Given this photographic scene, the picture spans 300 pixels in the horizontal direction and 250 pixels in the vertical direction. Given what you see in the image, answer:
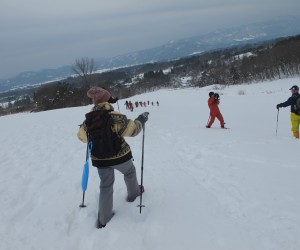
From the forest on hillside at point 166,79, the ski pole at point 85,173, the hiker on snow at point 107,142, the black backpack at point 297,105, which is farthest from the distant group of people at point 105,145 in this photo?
the forest on hillside at point 166,79

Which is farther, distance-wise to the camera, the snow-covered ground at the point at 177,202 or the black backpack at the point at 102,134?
the black backpack at the point at 102,134

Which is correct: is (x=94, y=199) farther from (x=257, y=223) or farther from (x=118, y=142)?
(x=257, y=223)

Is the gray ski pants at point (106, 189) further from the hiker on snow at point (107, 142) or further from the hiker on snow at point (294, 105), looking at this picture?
the hiker on snow at point (294, 105)

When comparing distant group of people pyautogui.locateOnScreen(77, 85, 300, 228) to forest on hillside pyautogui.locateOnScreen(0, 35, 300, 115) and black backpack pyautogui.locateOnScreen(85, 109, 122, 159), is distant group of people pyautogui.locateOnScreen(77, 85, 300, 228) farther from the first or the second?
forest on hillside pyautogui.locateOnScreen(0, 35, 300, 115)

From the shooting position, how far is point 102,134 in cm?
464

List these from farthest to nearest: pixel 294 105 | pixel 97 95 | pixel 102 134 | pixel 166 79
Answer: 1. pixel 166 79
2. pixel 294 105
3. pixel 97 95
4. pixel 102 134

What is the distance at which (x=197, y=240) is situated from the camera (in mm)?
4285

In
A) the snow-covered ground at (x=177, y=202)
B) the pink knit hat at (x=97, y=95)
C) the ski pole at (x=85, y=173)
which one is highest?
the pink knit hat at (x=97, y=95)

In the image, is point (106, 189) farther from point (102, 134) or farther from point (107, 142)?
point (102, 134)

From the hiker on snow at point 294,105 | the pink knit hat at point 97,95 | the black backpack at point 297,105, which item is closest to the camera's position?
the pink knit hat at point 97,95

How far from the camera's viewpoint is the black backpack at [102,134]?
4625 millimetres

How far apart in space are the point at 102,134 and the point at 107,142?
0.16 meters

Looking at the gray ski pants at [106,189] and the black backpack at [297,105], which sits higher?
the black backpack at [297,105]

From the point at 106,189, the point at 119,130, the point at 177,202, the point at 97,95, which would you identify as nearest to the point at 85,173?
the point at 106,189
